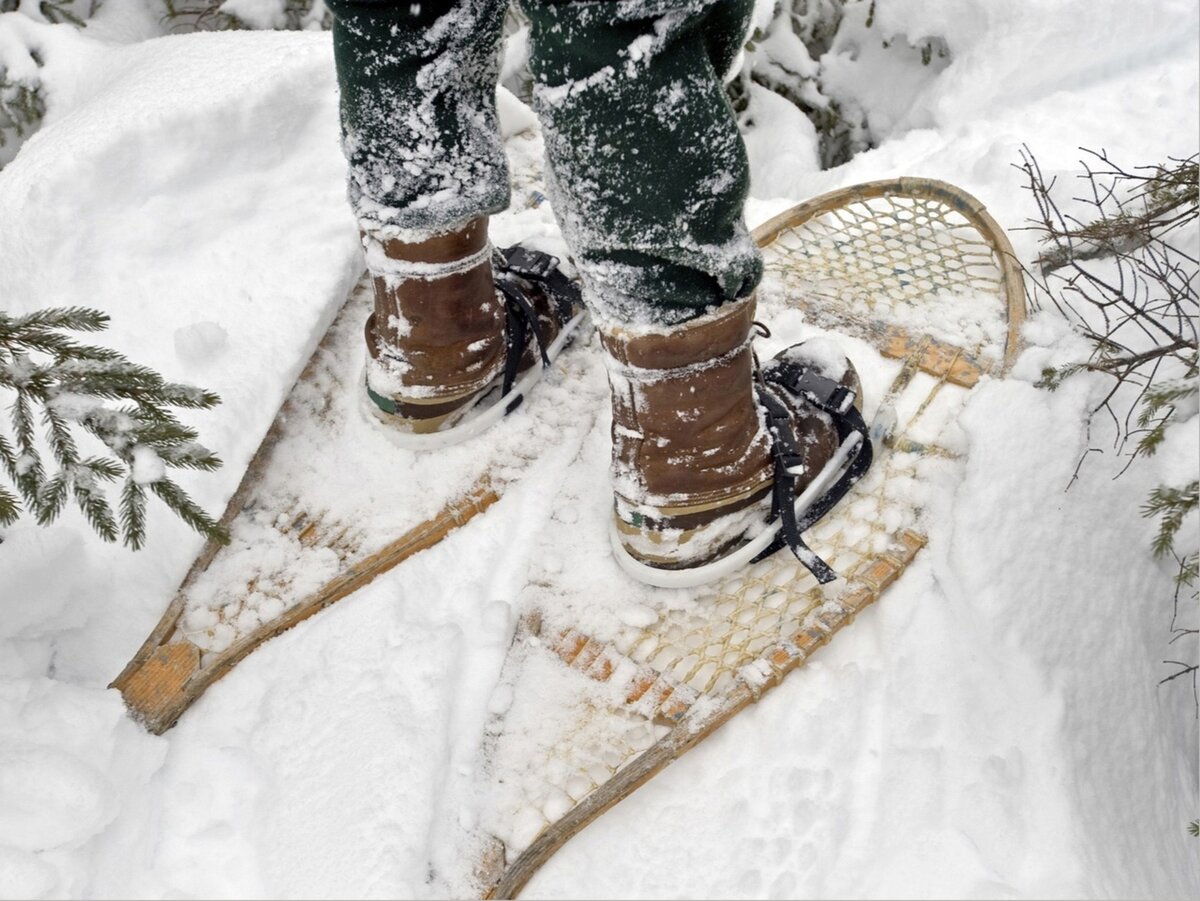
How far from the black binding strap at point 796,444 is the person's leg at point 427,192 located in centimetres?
49

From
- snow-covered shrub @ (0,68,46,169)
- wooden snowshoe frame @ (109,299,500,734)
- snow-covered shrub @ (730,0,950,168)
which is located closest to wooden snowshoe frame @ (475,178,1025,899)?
wooden snowshoe frame @ (109,299,500,734)

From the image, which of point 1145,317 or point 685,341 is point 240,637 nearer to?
point 685,341

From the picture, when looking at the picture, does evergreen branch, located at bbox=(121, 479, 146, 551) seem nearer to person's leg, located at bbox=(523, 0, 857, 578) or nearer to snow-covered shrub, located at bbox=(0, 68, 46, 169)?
person's leg, located at bbox=(523, 0, 857, 578)

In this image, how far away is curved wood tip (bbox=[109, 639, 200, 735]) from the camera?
1318 mm

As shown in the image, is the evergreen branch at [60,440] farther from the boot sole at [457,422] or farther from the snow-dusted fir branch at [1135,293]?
the snow-dusted fir branch at [1135,293]

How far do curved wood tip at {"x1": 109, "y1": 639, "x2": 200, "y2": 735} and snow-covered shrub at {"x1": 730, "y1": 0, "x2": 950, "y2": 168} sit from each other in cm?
241

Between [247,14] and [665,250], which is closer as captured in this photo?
[665,250]

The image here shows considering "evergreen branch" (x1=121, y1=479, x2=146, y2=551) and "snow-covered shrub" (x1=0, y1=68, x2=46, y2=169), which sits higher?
"evergreen branch" (x1=121, y1=479, x2=146, y2=551)

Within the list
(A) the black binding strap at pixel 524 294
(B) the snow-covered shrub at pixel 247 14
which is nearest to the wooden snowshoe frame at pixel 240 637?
(A) the black binding strap at pixel 524 294

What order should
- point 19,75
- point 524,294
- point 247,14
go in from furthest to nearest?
1. point 247,14
2. point 19,75
3. point 524,294

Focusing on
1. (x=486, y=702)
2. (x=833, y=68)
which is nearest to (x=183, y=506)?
(x=486, y=702)

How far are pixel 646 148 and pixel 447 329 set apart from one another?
63 centimetres

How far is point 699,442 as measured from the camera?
1363 millimetres

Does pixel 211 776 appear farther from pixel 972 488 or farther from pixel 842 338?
pixel 842 338
